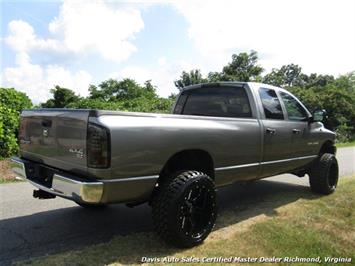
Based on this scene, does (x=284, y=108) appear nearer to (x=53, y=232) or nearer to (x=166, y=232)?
(x=166, y=232)

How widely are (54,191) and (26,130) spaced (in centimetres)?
107

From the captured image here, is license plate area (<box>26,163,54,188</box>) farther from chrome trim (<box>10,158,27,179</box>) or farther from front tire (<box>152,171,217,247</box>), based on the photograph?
front tire (<box>152,171,217,247</box>)

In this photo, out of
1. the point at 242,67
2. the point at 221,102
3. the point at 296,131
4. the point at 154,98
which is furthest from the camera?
the point at 242,67

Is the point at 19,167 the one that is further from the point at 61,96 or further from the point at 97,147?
the point at 61,96

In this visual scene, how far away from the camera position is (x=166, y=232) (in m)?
3.81

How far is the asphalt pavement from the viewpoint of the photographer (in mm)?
4062

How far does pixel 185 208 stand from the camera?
13.0 ft

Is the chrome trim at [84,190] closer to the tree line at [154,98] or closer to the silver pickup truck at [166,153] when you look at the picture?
the silver pickup truck at [166,153]

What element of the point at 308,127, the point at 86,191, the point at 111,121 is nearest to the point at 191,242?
the point at 86,191

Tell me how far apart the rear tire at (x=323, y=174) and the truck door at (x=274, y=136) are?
1.02m

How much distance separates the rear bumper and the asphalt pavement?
68cm

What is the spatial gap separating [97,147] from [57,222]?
77.2 inches

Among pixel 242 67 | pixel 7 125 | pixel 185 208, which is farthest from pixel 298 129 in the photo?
pixel 242 67

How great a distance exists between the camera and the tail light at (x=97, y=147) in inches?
133
